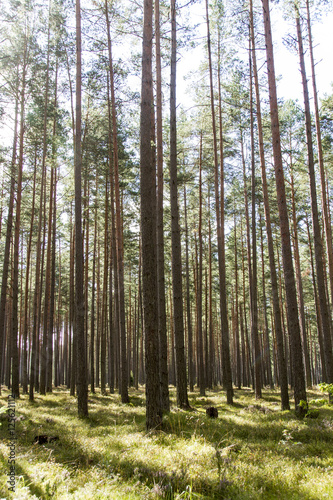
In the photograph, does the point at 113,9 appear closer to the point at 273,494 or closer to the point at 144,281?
the point at 144,281

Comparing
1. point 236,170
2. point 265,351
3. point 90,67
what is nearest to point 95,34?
point 90,67

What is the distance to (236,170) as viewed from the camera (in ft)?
59.7

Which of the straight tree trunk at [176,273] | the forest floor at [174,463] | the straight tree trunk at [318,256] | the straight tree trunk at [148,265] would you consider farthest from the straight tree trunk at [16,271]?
the straight tree trunk at [318,256]

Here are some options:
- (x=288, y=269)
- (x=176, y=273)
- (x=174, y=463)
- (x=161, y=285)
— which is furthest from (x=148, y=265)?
(x=288, y=269)

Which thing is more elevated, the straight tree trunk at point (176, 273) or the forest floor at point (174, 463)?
the straight tree trunk at point (176, 273)

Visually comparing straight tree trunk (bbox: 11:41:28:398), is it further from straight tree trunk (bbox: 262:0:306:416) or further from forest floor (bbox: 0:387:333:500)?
straight tree trunk (bbox: 262:0:306:416)

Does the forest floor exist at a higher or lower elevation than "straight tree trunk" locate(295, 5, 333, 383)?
lower

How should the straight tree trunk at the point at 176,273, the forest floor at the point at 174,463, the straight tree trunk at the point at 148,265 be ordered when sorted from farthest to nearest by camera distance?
1. the straight tree trunk at the point at 176,273
2. the straight tree trunk at the point at 148,265
3. the forest floor at the point at 174,463

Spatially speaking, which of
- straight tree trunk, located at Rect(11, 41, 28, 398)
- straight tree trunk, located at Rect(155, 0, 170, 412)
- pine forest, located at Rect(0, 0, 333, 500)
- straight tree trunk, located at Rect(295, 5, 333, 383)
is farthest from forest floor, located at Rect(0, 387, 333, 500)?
straight tree trunk, located at Rect(11, 41, 28, 398)

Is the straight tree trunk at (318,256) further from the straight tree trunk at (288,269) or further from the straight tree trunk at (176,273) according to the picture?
the straight tree trunk at (176,273)

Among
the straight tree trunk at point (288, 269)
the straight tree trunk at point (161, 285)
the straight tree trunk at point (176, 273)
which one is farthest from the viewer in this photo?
the straight tree trunk at point (176, 273)

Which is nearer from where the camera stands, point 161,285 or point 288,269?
point 288,269

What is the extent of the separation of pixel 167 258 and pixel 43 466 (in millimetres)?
22728

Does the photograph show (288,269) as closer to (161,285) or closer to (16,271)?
(161,285)
